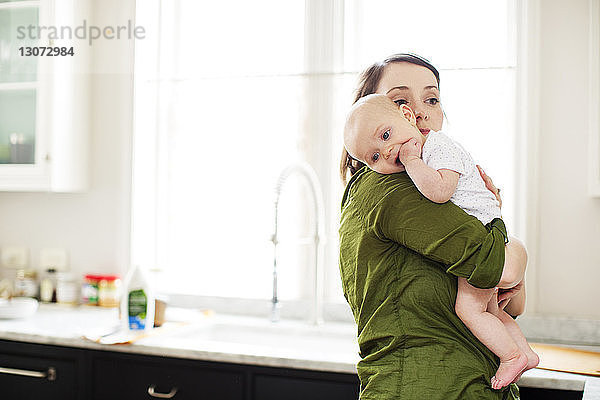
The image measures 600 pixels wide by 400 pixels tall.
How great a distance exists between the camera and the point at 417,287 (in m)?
1.40

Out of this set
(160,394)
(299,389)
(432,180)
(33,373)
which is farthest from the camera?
(33,373)

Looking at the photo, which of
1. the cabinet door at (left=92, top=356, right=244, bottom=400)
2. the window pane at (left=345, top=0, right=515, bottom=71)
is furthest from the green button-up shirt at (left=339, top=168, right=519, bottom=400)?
the window pane at (left=345, top=0, right=515, bottom=71)

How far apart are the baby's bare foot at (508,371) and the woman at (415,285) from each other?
2 centimetres

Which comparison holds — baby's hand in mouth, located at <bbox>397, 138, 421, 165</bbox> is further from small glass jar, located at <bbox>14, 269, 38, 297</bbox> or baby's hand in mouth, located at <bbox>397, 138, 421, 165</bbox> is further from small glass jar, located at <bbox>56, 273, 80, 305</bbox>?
small glass jar, located at <bbox>14, 269, 38, 297</bbox>

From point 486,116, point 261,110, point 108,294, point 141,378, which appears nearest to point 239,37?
point 261,110

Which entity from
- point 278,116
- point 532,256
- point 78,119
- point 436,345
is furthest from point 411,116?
point 78,119

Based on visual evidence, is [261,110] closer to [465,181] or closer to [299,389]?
[299,389]

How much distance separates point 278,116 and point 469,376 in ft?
5.58

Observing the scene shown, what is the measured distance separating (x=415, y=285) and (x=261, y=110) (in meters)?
1.65

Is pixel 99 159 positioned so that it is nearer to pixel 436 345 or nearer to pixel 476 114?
pixel 476 114

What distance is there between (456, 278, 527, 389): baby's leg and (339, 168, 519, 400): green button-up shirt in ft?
0.06

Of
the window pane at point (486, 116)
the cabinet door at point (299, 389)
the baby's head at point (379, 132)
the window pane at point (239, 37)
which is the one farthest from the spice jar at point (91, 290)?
the baby's head at point (379, 132)

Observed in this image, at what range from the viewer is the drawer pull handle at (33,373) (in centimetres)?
232

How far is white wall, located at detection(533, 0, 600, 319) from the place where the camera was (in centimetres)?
245
